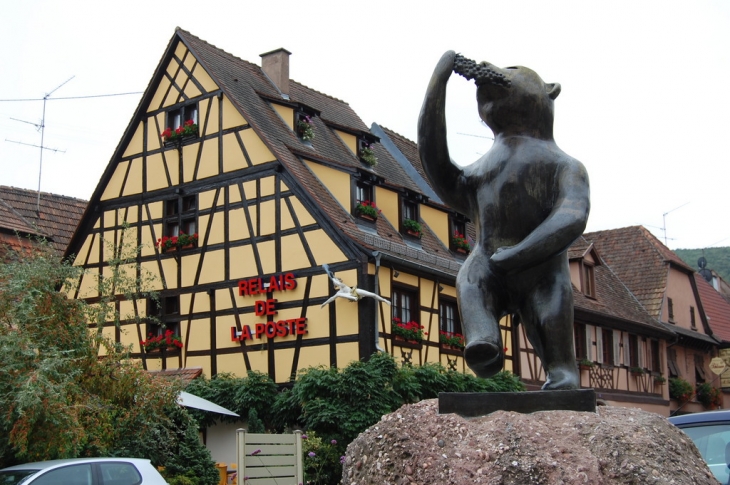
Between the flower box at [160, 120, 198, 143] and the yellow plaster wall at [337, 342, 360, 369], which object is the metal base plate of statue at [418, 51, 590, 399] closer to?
the yellow plaster wall at [337, 342, 360, 369]

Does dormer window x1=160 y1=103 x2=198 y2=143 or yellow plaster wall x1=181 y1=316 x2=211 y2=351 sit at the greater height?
dormer window x1=160 y1=103 x2=198 y2=143

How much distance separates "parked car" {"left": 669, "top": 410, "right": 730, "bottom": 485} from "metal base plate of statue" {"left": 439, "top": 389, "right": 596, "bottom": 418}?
2195mm

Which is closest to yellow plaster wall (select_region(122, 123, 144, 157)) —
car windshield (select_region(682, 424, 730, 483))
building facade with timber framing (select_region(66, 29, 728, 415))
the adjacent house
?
building facade with timber framing (select_region(66, 29, 728, 415))

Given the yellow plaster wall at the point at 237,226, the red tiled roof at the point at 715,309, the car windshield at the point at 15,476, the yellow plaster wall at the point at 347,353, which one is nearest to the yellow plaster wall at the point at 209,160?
the yellow plaster wall at the point at 237,226

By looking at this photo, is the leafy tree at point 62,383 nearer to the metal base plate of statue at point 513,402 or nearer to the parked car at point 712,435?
the parked car at point 712,435

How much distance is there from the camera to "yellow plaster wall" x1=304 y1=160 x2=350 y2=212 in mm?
19906

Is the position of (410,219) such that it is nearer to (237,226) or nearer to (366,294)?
(237,226)

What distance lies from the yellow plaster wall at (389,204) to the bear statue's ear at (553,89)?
1640 cm

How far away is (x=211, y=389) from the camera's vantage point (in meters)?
18.4

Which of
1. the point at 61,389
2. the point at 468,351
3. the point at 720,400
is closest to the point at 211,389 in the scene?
the point at 61,389

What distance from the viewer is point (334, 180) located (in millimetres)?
20016

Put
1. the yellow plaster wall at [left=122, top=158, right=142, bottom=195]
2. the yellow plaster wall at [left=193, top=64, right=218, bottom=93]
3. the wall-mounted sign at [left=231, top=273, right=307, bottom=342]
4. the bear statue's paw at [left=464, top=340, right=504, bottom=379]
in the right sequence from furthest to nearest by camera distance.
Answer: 1. the yellow plaster wall at [left=122, top=158, right=142, bottom=195]
2. the yellow plaster wall at [left=193, top=64, right=218, bottom=93]
3. the wall-mounted sign at [left=231, top=273, right=307, bottom=342]
4. the bear statue's paw at [left=464, top=340, right=504, bottom=379]

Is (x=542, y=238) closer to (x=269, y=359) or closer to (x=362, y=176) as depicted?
(x=269, y=359)

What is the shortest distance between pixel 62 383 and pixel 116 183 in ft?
38.2
